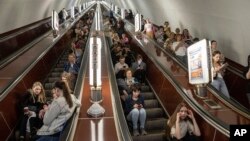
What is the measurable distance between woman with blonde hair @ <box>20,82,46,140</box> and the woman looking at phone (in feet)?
8.02

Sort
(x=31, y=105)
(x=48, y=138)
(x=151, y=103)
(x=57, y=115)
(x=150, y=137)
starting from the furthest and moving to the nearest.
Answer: (x=151, y=103)
(x=31, y=105)
(x=150, y=137)
(x=57, y=115)
(x=48, y=138)

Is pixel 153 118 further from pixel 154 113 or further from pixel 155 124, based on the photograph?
pixel 155 124

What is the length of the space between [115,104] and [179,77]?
1.95 meters

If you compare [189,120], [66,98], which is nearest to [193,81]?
[189,120]

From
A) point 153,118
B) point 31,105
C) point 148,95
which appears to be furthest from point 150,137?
point 148,95

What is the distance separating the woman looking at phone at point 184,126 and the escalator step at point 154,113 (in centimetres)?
192

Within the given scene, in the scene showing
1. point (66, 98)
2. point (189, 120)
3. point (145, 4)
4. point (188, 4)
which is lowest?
point (189, 120)

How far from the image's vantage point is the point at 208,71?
6.34 meters

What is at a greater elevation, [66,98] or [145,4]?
[145,4]

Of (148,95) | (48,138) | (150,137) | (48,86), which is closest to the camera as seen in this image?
(48,138)

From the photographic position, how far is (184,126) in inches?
224

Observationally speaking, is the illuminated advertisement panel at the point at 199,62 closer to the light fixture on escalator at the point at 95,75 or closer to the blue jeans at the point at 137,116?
the blue jeans at the point at 137,116

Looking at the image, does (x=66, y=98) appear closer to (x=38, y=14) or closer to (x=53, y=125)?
(x=53, y=125)

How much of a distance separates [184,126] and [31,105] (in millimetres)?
2848
